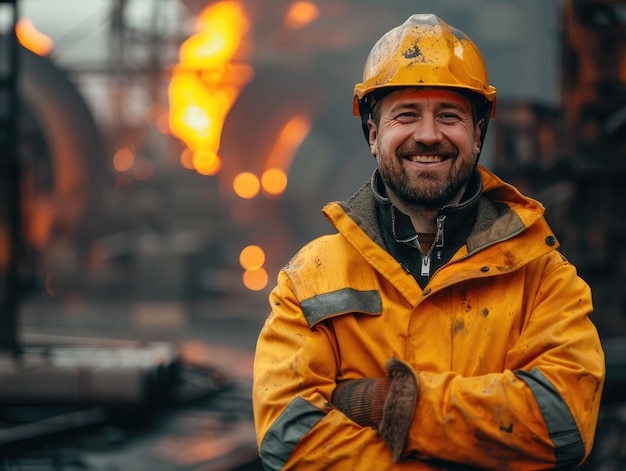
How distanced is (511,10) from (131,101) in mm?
9093

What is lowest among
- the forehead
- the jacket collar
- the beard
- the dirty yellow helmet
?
the jacket collar

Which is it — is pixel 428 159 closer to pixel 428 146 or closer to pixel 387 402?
pixel 428 146

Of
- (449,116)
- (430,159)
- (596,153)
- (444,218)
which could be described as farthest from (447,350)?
(596,153)

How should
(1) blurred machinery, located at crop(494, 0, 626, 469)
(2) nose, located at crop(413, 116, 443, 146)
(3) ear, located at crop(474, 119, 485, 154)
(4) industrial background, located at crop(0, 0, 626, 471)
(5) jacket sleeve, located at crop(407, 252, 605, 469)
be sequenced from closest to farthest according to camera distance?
(5) jacket sleeve, located at crop(407, 252, 605, 469), (2) nose, located at crop(413, 116, 443, 146), (3) ear, located at crop(474, 119, 485, 154), (1) blurred machinery, located at crop(494, 0, 626, 469), (4) industrial background, located at crop(0, 0, 626, 471)

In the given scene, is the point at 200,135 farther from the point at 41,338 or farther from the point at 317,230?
the point at 41,338

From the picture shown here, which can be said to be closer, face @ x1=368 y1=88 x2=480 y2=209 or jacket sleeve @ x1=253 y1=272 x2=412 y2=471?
jacket sleeve @ x1=253 y1=272 x2=412 y2=471

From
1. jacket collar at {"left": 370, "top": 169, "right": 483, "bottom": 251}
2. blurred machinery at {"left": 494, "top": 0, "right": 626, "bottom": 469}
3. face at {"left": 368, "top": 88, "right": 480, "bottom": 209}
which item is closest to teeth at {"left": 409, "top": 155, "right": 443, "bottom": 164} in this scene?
face at {"left": 368, "top": 88, "right": 480, "bottom": 209}

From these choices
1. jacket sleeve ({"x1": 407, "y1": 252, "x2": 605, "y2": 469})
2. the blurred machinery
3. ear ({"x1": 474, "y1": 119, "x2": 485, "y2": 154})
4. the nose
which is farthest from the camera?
the blurred machinery

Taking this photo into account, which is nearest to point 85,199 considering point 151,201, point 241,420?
point 151,201

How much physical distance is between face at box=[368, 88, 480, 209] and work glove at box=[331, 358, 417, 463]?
0.40 meters

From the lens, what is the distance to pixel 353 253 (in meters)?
2.16

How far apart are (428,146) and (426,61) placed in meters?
0.19

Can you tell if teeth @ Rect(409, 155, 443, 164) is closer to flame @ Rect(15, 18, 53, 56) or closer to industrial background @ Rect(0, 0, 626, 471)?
industrial background @ Rect(0, 0, 626, 471)

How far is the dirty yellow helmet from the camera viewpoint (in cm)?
212
